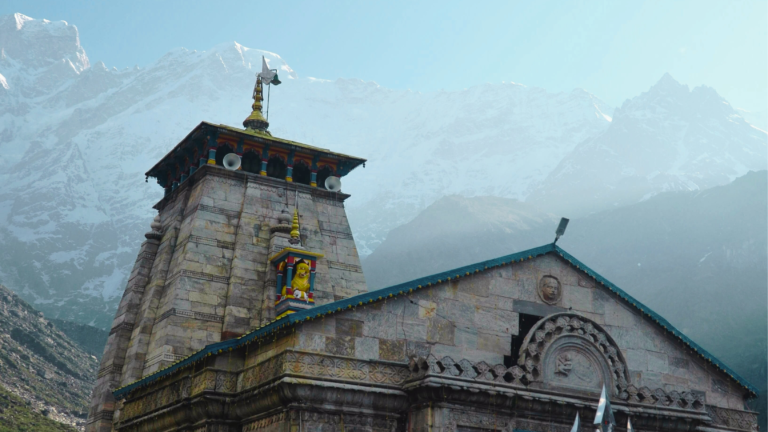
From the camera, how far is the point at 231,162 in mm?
33875

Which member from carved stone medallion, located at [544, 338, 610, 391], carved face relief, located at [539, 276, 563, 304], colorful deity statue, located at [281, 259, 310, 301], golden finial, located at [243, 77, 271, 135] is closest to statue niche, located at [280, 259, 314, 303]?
colorful deity statue, located at [281, 259, 310, 301]

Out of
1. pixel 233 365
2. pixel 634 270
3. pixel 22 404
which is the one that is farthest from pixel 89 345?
pixel 233 365

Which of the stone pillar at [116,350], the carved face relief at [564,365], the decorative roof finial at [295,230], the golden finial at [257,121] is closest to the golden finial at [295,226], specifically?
the decorative roof finial at [295,230]

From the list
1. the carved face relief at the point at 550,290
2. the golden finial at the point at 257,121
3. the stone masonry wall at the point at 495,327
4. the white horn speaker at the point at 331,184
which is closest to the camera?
the stone masonry wall at the point at 495,327

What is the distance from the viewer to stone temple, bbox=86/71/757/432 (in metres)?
23.0

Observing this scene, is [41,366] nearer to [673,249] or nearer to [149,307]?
[149,307]

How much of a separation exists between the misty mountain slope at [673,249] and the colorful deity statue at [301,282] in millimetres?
72494

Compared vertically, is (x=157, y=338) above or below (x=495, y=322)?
above

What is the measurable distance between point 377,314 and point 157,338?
9.24m

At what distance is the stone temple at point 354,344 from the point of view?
23047 millimetres

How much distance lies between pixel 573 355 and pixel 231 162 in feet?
51.2

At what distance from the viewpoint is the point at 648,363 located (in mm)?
26469

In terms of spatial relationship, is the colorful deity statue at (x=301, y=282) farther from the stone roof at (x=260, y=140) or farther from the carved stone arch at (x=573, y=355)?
the carved stone arch at (x=573, y=355)

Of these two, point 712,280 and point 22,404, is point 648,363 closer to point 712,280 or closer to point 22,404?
point 22,404
